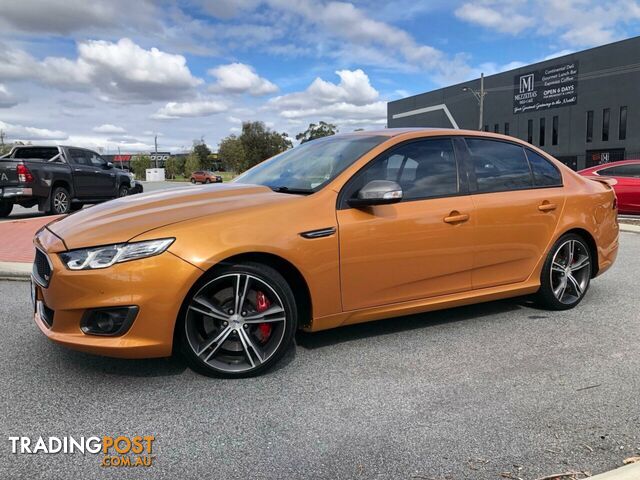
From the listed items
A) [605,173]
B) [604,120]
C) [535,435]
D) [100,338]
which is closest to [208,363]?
[100,338]

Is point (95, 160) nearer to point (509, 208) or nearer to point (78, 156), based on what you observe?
point (78, 156)

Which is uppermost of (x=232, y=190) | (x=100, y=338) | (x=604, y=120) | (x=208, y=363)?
(x=604, y=120)

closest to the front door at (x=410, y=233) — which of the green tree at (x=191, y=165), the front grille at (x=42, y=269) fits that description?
the front grille at (x=42, y=269)

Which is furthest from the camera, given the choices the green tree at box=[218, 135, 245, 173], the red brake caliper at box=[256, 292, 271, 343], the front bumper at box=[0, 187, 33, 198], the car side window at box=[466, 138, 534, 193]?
the green tree at box=[218, 135, 245, 173]

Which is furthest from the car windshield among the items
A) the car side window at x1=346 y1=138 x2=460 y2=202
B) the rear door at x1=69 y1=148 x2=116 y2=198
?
the rear door at x1=69 y1=148 x2=116 y2=198

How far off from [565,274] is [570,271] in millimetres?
72

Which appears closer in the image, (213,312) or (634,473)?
(634,473)

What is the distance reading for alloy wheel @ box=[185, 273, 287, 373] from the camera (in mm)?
3223

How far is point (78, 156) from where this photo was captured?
13938 mm

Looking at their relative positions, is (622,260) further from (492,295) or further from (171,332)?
(171,332)

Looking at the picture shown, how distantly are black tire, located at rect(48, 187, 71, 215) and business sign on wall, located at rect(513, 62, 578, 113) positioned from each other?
48.0 m

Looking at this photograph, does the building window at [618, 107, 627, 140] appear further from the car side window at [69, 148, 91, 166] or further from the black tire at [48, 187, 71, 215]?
the black tire at [48, 187, 71, 215]

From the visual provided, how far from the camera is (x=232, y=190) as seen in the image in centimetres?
391

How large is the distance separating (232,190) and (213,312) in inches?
41.4
